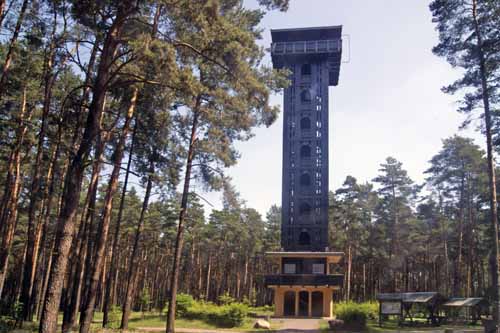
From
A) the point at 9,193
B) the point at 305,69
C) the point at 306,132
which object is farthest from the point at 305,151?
the point at 9,193

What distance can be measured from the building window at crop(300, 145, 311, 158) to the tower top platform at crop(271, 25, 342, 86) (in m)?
7.24

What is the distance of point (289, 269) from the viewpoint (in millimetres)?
34844

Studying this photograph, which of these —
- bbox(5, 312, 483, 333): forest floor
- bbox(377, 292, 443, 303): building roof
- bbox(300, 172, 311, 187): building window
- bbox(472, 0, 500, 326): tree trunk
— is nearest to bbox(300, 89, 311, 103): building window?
bbox(300, 172, 311, 187): building window

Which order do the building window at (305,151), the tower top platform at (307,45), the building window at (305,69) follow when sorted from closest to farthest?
the building window at (305,151) < the tower top platform at (307,45) < the building window at (305,69)

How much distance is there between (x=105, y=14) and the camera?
11.5m

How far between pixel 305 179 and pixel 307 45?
1096 cm

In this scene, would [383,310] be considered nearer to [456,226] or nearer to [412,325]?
[412,325]

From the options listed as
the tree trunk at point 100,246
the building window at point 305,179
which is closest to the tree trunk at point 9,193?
the tree trunk at point 100,246

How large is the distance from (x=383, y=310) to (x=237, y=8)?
64.8 ft

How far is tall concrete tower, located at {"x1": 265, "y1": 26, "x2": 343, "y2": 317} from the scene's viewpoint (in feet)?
112

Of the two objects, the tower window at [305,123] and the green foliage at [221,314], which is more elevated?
the tower window at [305,123]

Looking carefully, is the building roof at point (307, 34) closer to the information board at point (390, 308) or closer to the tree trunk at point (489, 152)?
the tree trunk at point (489, 152)

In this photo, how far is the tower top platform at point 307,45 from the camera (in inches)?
1494

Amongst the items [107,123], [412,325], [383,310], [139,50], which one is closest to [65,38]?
[139,50]
